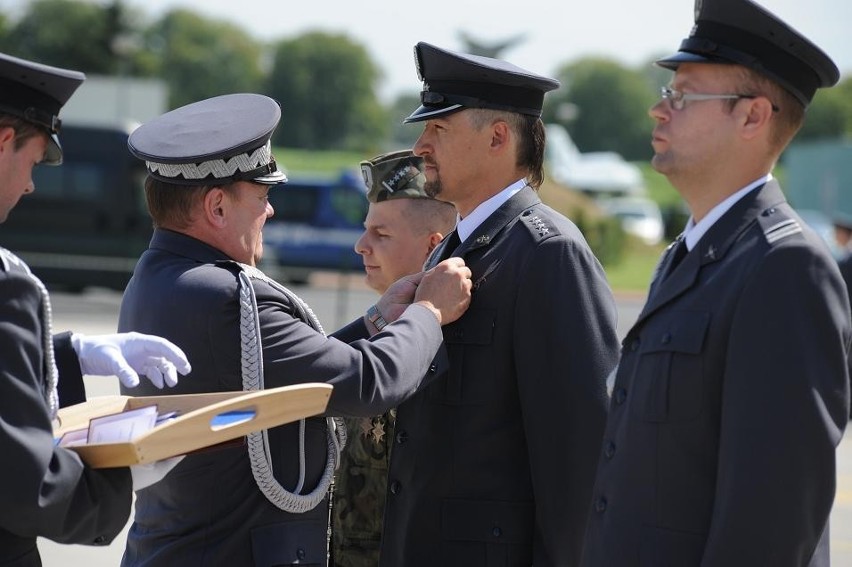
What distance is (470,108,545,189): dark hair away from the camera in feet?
10.6

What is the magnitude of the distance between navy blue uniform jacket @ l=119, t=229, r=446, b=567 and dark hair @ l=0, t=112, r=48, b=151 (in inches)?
22.9

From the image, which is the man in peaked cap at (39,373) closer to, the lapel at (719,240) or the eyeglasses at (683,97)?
the lapel at (719,240)

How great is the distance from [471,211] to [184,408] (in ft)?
3.79

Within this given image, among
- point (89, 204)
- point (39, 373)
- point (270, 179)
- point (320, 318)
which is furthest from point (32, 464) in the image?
Result: point (89, 204)

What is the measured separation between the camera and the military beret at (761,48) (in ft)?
7.64

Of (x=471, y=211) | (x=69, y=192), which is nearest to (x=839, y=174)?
(x=69, y=192)

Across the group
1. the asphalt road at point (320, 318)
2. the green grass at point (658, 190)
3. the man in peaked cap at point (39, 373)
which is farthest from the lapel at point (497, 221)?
the green grass at point (658, 190)

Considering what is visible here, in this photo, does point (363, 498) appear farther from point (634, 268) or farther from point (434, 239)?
point (634, 268)

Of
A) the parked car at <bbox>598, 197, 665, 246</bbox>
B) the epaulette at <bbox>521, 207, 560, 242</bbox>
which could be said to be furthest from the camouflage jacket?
the parked car at <bbox>598, 197, 665, 246</bbox>

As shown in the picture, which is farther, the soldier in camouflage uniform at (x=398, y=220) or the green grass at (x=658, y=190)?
the green grass at (x=658, y=190)

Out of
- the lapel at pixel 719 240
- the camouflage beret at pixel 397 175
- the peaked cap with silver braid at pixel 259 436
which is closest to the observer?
the lapel at pixel 719 240

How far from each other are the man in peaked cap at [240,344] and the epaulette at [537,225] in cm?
23

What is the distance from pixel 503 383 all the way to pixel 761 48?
44.3 inches

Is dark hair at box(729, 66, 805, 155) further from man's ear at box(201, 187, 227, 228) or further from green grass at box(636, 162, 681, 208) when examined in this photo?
green grass at box(636, 162, 681, 208)
